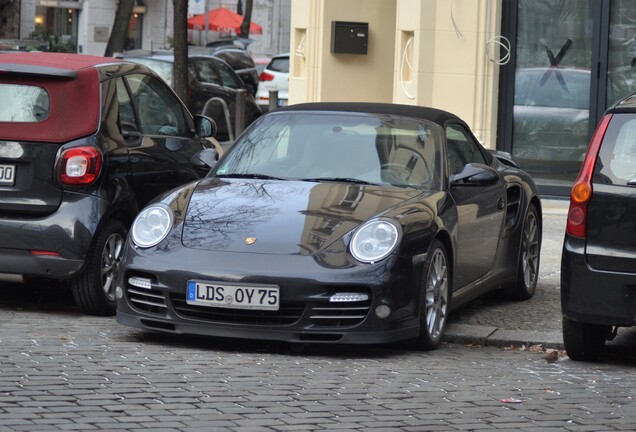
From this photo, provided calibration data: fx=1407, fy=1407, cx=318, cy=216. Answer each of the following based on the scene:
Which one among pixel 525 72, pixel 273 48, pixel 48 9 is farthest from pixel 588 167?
pixel 273 48

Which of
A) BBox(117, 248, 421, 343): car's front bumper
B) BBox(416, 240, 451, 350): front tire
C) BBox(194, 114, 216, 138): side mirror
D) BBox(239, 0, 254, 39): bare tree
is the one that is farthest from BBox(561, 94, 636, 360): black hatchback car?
BBox(239, 0, 254, 39): bare tree

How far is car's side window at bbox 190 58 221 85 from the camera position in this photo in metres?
25.8

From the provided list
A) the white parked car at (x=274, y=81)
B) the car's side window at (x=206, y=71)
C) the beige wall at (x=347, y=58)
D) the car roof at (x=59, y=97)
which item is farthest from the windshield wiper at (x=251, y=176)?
the white parked car at (x=274, y=81)

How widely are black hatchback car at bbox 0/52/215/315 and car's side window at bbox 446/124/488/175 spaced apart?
1.54 meters

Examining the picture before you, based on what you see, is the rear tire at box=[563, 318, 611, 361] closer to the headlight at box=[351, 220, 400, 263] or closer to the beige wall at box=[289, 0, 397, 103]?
the headlight at box=[351, 220, 400, 263]

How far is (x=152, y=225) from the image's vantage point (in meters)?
7.99

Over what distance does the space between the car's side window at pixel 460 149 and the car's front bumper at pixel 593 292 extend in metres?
1.48

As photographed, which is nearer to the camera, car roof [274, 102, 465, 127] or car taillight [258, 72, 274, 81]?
car roof [274, 102, 465, 127]

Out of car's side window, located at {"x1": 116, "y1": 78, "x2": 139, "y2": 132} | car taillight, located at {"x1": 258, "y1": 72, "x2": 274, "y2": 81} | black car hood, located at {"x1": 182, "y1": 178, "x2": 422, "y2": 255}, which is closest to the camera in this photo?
black car hood, located at {"x1": 182, "y1": 178, "x2": 422, "y2": 255}

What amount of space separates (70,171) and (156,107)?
141 centimetres

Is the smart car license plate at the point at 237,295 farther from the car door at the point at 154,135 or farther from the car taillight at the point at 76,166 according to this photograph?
the car door at the point at 154,135

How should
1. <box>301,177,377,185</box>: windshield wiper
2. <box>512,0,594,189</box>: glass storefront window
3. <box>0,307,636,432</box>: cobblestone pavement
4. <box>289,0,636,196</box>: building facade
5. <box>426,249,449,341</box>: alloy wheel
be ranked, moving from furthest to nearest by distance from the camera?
<box>512,0,594,189</box>: glass storefront window
<box>289,0,636,196</box>: building facade
<box>301,177,377,185</box>: windshield wiper
<box>426,249,449,341</box>: alloy wheel
<box>0,307,636,432</box>: cobblestone pavement

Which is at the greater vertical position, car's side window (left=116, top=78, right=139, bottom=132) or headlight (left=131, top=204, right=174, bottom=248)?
car's side window (left=116, top=78, right=139, bottom=132)

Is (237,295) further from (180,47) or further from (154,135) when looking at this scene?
(180,47)
